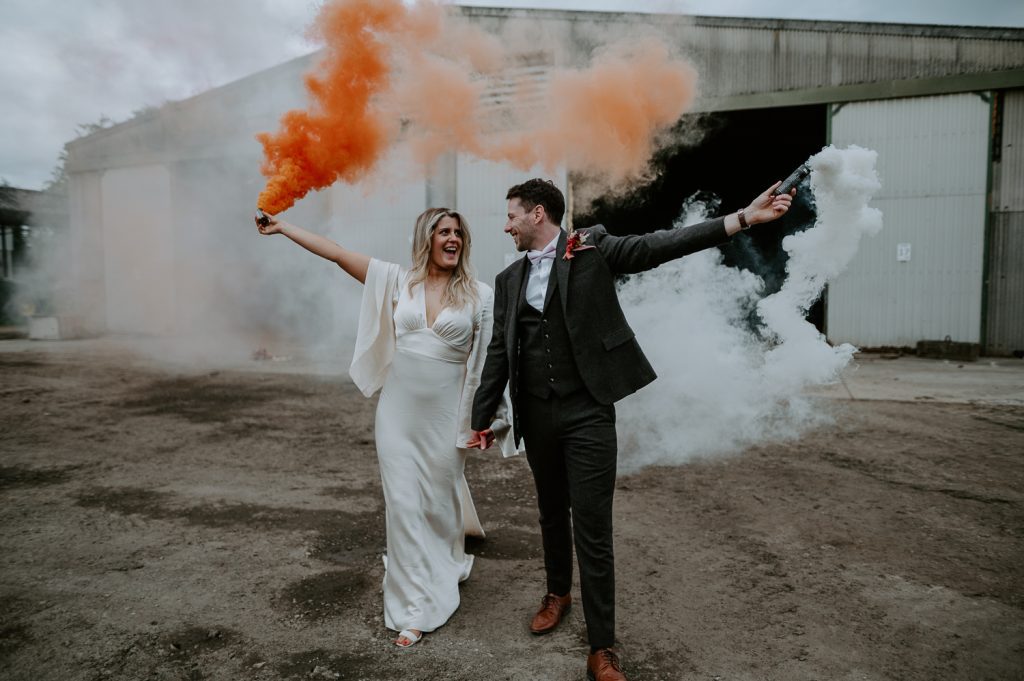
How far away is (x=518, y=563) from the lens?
369cm

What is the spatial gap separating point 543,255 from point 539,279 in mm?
110

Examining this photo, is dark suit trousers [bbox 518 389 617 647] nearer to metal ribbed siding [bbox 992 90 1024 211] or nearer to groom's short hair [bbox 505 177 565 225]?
groom's short hair [bbox 505 177 565 225]

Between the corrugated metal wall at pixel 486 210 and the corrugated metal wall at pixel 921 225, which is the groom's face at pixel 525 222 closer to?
the corrugated metal wall at pixel 486 210

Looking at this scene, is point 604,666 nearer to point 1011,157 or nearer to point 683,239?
point 683,239

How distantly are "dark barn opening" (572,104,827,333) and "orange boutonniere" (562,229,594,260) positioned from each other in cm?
995

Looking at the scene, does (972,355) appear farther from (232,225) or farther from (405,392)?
(232,225)

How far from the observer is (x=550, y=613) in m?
2.98

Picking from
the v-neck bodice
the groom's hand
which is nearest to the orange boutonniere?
the v-neck bodice

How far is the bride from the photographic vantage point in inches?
124

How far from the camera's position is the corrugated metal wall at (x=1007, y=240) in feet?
35.8

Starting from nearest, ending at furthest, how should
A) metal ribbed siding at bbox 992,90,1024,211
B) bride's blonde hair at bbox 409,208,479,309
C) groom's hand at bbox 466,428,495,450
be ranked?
groom's hand at bbox 466,428,495,450 → bride's blonde hair at bbox 409,208,479,309 → metal ribbed siding at bbox 992,90,1024,211

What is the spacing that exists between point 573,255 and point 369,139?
3.14 m

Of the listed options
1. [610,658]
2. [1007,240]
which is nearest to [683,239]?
[610,658]

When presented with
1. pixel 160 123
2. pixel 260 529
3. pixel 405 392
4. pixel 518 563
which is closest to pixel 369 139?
pixel 405 392
